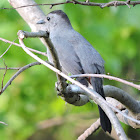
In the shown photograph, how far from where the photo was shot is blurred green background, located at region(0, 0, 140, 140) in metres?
4.73

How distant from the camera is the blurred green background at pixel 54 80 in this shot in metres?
4.73

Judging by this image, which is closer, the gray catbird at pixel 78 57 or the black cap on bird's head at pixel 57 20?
the gray catbird at pixel 78 57

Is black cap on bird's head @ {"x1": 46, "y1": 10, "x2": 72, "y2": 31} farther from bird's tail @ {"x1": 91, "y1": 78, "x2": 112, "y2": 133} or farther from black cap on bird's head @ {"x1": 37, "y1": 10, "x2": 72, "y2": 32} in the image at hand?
bird's tail @ {"x1": 91, "y1": 78, "x2": 112, "y2": 133}

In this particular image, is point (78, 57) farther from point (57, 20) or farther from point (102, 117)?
Result: point (57, 20)

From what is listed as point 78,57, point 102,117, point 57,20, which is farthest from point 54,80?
point 102,117

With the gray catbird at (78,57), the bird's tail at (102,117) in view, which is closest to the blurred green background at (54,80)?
the gray catbird at (78,57)

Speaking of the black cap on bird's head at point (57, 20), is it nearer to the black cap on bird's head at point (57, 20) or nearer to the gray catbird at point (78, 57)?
the black cap on bird's head at point (57, 20)

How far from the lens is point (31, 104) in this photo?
5.83m

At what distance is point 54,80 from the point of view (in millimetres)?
5602

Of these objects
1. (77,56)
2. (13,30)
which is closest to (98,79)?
(77,56)

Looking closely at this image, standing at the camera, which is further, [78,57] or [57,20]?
[57,20]

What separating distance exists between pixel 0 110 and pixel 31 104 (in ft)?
1.99

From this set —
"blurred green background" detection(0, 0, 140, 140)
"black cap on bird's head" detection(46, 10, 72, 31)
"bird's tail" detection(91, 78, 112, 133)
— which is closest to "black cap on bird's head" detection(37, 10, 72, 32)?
"black cap on bird's head" detection(46, 10, 72, 31)

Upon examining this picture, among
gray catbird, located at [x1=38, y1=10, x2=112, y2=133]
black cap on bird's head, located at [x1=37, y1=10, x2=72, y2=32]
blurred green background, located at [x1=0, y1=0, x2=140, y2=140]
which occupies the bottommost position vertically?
blurred green background, located at [x1=0, y1=0, x2=140, y2=140]
